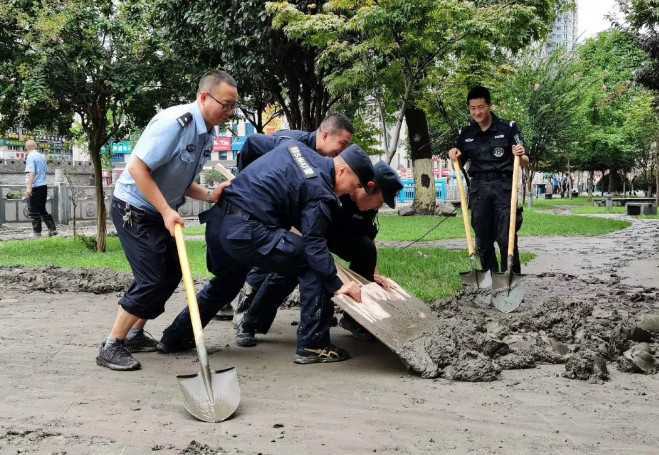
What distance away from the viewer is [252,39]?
14086 millimetres

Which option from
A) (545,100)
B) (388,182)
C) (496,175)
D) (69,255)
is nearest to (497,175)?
(496,175)

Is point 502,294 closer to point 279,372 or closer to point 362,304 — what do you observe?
point 362,304

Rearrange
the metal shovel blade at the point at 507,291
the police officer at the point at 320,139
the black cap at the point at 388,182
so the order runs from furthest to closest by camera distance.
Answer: the metal shovel blade at the point at 507,291
the police officer at the point at 320,139
the black cap at the point at 388,182

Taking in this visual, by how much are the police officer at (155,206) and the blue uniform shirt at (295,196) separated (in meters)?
0.34

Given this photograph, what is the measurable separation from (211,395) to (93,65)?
27.0ft

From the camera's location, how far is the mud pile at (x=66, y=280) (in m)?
7.53

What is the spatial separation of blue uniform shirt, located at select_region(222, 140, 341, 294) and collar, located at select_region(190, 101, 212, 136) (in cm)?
36

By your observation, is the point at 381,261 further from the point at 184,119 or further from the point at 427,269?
the point at 184,119

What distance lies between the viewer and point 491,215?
660cm

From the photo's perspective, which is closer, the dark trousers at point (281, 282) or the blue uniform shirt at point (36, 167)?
the dark trousers at point (281, 282)

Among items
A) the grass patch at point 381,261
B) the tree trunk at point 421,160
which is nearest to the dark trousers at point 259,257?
the grass patch at point 381,261

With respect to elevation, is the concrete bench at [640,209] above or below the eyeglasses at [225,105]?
below

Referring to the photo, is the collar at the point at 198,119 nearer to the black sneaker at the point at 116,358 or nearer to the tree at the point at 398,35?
the black sneaker at the point at 116,358

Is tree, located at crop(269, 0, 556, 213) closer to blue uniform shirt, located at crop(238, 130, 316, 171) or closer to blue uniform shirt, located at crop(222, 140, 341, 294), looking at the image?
blue uniform shirt, located at crop(238, 130, 316, 171)
